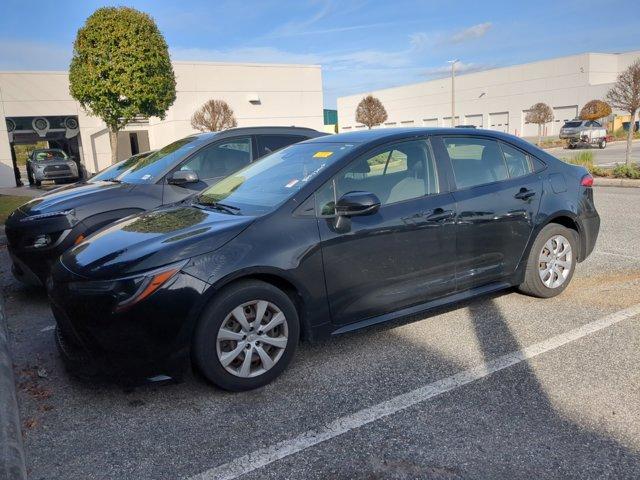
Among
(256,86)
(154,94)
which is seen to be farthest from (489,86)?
(154,94)

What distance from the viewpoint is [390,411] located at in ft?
10.2

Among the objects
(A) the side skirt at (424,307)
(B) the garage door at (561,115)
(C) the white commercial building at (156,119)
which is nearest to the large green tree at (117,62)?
(C) the white commercial building at (156,119)

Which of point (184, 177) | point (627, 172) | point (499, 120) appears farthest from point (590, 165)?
→ point (499, 120)

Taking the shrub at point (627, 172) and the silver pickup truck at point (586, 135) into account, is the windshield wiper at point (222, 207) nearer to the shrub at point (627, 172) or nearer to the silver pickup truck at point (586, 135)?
the shrub at point (627, 172)

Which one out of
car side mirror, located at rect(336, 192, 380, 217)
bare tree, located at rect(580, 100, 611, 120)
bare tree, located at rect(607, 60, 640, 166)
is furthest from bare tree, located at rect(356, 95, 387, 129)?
car side mirror, located at rect(336, 192, 380, 217)

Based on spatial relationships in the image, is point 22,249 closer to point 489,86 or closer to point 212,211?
point 212,211

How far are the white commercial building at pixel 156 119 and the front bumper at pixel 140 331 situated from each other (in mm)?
24595

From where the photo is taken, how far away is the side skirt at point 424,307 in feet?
12.4

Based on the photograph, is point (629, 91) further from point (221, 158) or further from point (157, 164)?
point (157, 164)

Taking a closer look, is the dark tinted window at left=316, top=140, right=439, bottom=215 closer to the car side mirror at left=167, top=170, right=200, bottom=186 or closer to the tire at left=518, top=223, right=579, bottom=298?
the tire at left=518, top=223, right=579, bottom=298

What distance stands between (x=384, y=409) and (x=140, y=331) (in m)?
1.49

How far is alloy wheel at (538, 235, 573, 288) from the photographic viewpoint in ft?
15.8

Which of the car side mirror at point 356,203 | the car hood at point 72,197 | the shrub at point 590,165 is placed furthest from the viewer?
the shrub at point 590,165

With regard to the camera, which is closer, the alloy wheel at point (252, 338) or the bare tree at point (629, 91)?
the alloy wheel at point (252, 338)
